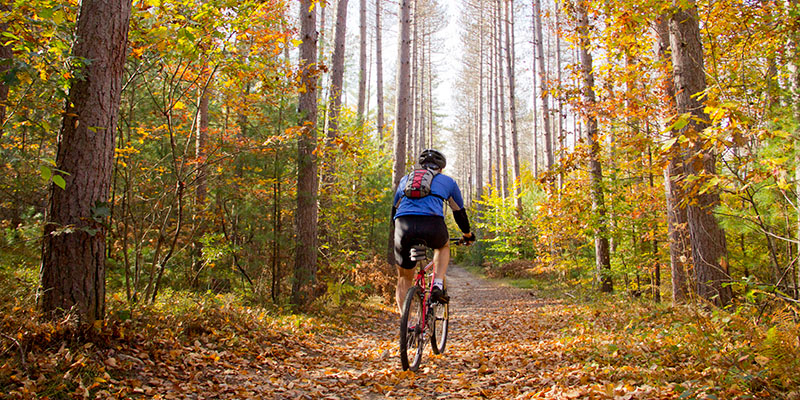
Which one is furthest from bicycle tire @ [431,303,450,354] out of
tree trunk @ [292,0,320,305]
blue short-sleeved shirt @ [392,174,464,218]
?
tree trunk @ [292,0,320,305]

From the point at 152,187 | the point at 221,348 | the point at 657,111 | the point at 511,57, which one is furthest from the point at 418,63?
the point at 221,348

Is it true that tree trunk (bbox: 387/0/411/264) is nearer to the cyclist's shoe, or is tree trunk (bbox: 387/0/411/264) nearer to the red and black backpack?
the cyclist's shoe

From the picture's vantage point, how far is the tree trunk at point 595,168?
8.89 m

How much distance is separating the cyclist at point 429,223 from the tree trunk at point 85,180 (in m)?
2.60

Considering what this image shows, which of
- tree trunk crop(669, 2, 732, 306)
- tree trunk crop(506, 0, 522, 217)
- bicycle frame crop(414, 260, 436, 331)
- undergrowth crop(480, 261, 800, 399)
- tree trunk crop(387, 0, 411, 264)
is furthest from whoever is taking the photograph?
tree trunk crop(506, 0, 522, 217)

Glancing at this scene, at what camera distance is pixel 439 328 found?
523 centimetres

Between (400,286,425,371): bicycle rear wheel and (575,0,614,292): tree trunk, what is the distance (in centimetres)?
540

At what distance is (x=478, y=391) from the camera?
12.3 ft

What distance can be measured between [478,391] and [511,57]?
19290mm

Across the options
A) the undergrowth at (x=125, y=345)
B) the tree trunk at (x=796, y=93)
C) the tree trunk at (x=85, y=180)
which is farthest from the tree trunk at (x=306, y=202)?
the tree trunk at (x=796, y=93)

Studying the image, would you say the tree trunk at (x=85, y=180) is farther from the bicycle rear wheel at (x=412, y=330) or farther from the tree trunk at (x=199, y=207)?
the bicycle rear wheel at (x=412, y=330)

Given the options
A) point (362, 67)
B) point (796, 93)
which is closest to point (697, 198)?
point (796, 93)

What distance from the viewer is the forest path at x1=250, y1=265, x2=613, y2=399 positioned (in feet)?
12.3

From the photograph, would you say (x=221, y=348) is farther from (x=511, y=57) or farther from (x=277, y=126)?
(x=511, y=57)
